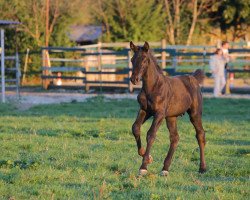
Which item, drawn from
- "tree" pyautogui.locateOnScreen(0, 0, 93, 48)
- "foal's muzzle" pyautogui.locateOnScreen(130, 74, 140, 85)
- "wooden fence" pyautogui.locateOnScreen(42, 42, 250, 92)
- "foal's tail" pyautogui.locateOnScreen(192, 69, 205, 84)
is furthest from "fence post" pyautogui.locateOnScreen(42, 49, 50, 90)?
"foal's muzzle" pyautogui.locateOnScreen(130, 74, 140, 85)

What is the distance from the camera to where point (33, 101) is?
2711 centimetres

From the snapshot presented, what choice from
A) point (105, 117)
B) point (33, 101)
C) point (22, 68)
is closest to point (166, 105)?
point (105, 117)

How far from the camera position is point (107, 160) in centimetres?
1133

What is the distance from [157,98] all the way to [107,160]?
6.11 ft

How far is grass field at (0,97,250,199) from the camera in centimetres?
865

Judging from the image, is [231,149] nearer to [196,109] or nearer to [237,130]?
[196,109]

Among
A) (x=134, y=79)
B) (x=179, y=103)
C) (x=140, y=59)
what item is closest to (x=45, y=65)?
(x=179, y=103)

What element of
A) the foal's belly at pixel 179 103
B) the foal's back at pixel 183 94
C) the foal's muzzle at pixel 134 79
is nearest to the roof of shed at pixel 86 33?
the foal's back at pixel 183 94

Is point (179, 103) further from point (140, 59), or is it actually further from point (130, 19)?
point (130, 19)

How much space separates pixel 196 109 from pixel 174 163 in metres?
1.08

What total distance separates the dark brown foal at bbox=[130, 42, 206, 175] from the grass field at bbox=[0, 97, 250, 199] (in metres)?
0.47

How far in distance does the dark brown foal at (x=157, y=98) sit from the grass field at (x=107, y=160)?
470 mm

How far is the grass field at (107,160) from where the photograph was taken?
865 cm

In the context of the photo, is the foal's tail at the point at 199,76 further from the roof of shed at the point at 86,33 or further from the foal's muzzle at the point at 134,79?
the roof of shed at the point at 86,33
